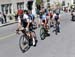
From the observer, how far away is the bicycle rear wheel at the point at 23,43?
50.6 feet

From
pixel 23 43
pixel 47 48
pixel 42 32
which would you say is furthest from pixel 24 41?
pixel 42 32

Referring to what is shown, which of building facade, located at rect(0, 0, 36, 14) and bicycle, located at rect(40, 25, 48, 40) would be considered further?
building facade, located at rect(0, 0, 36, 14)

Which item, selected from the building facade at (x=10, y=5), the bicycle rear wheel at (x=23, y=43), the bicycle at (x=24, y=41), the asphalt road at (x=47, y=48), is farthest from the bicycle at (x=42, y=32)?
the building facade at (x=10, y=5)

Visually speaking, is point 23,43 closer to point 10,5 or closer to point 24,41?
point 24,41

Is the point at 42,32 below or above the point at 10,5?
below

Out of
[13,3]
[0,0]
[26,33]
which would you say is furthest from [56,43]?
[13,3]

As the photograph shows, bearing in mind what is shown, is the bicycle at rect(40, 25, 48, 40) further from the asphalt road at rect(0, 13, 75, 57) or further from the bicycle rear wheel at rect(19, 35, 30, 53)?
the bicycle rear wheel at rect(19, 35, 30, 53)

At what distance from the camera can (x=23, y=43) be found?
1555cm

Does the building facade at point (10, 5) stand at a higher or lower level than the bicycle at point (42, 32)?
→ higher

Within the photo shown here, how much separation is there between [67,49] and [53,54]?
63.8 inches

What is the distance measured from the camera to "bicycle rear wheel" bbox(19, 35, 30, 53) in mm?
15437

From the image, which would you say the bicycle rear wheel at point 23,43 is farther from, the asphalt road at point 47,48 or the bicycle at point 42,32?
the bicycle at point 42,32

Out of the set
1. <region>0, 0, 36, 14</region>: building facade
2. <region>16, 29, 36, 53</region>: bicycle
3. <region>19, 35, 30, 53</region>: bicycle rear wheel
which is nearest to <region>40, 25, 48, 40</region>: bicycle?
<region>16, 29, 36, 53</region>: bicycle

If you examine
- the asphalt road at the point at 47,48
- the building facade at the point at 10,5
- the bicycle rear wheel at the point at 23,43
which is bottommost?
the asphalt road at the point at 47,48
